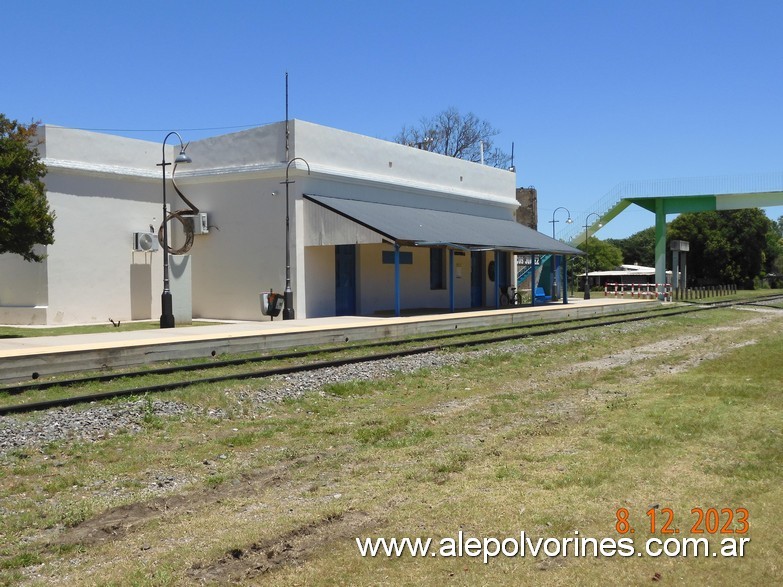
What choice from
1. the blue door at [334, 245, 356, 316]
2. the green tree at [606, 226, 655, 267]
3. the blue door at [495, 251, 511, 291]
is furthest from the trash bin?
the green tree at [606, 226, 655, 267]

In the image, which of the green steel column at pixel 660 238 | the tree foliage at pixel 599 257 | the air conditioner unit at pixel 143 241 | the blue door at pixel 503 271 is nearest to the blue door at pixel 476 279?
the blue door at pixel 503 271

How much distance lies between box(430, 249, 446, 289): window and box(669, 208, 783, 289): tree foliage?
48.7 meters

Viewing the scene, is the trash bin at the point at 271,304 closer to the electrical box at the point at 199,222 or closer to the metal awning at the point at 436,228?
the metal awning at the point at 436,228

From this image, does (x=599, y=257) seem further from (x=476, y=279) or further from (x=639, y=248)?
(x=476, y=279)

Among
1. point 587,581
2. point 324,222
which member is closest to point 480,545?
point 587,581

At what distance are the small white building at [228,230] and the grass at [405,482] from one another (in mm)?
13793

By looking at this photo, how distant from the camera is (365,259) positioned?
2756 centimetres

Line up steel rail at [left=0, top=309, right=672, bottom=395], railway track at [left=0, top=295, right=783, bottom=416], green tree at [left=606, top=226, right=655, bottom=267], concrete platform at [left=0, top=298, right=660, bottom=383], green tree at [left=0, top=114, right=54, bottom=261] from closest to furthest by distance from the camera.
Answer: railway track at [left=0, top=295, right=783, bottom=416], steel rail at [left=0, top=309, right=672, bottom=395], concrete platform at [left=0, top=298, right=660, bottom=383], green tree at [left=0, top=114, right=54, bottom=261], green tree at [left=606, top=226, right=655, bottom=267]

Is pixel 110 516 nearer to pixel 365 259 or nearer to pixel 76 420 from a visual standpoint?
pixel 76 420

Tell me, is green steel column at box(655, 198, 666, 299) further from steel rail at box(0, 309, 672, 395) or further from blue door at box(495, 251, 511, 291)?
steel rail at box(0, 309, 672, 395)

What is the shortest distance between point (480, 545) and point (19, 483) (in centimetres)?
419

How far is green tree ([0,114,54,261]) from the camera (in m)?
17.8
